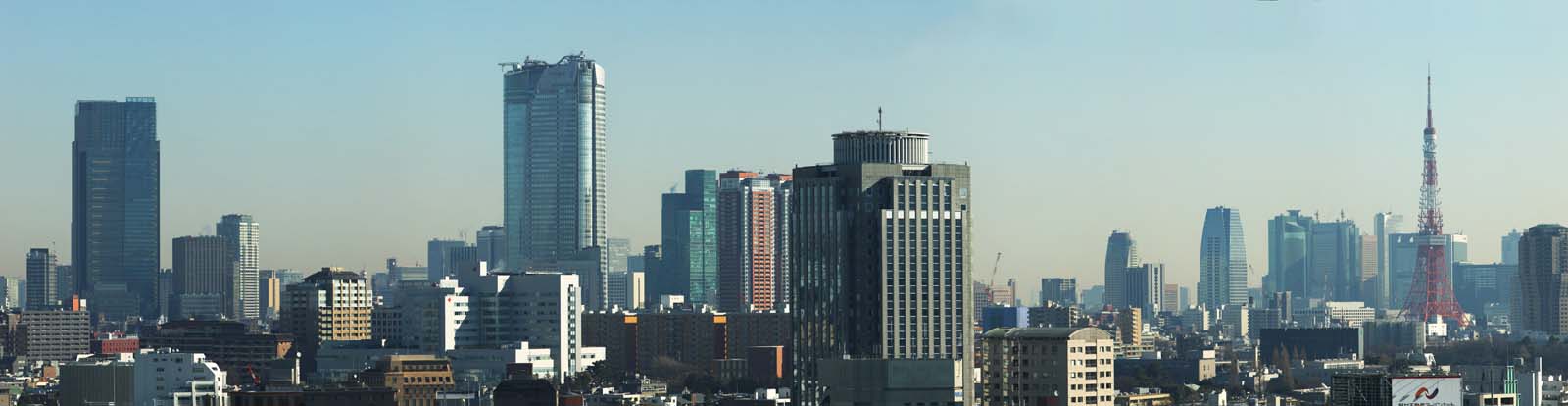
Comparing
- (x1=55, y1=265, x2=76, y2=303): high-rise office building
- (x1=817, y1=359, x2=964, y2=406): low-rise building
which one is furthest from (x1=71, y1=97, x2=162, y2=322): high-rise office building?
(x1=817, y1=359, x2=964, y2=406): low-rise building

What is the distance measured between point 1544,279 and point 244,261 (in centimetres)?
7534

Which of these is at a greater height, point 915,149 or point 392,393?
point 915,149

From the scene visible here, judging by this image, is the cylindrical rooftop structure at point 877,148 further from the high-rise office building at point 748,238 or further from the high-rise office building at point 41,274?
the high-rise office building at point 41,274

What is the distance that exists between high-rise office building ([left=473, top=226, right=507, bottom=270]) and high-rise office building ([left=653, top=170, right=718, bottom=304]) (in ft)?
30.6

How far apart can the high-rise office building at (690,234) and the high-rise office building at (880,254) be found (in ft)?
324

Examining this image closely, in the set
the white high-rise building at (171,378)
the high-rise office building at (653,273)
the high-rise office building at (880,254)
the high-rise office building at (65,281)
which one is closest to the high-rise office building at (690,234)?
the high-rise office building at (653,273)

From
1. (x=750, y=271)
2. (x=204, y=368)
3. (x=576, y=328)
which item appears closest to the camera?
(x=204, y=368)

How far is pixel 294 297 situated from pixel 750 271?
36.7 metres

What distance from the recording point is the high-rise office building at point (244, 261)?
7288 inches

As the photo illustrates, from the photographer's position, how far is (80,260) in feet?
627

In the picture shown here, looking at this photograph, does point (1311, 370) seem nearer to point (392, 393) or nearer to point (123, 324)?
point (392, 393)

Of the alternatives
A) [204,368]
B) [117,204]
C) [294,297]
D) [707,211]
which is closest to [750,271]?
[707,211]

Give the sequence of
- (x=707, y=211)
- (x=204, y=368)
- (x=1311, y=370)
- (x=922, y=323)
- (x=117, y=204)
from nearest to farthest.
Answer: (x=922, y=323) → (x=204, y=368) → (x=1311, y=370) → (x=707, y=211) → (x=117, y=204)

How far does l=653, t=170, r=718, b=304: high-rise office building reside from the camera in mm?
177500
